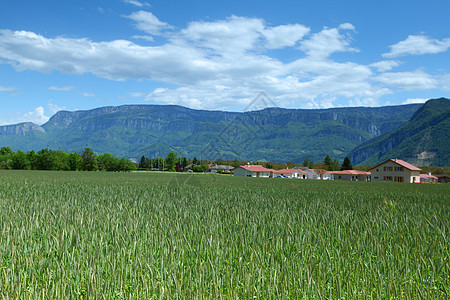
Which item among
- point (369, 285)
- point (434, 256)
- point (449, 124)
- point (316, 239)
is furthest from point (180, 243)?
point (449, 124)

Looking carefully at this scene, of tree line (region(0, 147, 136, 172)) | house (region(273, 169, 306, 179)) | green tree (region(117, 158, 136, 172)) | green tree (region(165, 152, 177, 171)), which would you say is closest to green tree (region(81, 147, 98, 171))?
tree line (region(0, 147, 136, 172))

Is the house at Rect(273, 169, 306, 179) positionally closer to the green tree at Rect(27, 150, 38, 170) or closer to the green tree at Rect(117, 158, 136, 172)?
the green tree at Rect(117, 158, 136, 172)

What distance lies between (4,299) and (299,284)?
9.75 ft

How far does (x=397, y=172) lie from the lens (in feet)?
261

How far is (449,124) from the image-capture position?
624ft

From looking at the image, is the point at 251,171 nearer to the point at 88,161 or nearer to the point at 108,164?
the point at 108,164

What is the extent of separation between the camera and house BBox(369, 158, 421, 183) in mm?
77062

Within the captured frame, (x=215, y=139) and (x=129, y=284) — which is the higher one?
(x=215, y=139)

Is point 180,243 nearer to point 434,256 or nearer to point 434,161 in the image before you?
point 434,256

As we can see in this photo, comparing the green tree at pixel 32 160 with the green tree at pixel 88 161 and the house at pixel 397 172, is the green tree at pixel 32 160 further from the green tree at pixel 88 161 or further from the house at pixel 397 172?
the house at pixel 397 172

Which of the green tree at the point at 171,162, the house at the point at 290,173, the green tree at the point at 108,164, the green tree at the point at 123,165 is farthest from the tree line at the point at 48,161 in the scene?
the house at the point at 290,173

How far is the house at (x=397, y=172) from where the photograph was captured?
253ft

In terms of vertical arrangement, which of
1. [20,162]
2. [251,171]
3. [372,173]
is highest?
[20,162]

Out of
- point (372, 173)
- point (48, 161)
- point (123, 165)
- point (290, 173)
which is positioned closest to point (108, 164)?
point (123, 165)
